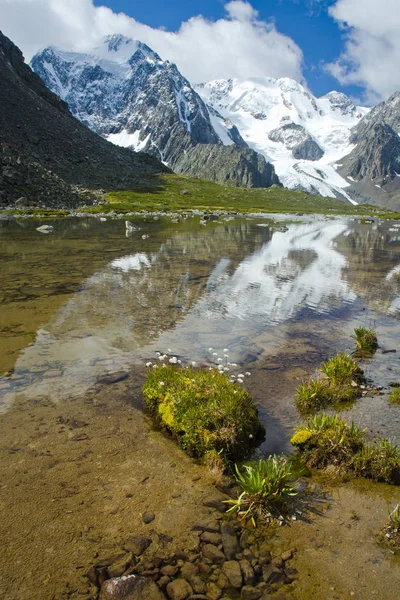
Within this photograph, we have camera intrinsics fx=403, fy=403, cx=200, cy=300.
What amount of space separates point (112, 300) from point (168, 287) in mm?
4196

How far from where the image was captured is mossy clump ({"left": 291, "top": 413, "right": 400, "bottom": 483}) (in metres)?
7.68

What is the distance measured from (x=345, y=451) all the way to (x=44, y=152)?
146052 millimetres

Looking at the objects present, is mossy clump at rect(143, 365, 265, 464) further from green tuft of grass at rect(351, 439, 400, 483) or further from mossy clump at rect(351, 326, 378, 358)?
mossy clump at rect(351, 326, 378, 358)

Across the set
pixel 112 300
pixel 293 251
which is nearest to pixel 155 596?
pixel 112 300

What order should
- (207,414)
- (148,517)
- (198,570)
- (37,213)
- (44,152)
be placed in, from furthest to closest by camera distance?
(44,152) → (37,213) → (207,414) → (148,517) → (198,570)

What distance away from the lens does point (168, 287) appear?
75.2ft

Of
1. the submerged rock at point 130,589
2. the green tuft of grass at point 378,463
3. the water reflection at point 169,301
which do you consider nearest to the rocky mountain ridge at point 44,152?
the water reflection at point 169,301

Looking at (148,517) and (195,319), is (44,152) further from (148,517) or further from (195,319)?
(148,517)

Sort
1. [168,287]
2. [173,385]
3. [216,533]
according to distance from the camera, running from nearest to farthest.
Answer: [216,533] → [173,385] → [168,287]

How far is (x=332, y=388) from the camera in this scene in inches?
431

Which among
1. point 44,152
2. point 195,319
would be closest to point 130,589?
point 195,319

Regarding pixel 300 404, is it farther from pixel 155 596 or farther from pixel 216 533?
pixel 155 596

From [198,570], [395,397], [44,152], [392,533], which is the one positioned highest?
[44,152]

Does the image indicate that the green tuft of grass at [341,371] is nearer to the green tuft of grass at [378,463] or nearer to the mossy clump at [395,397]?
the mossy clump at [395,397]
